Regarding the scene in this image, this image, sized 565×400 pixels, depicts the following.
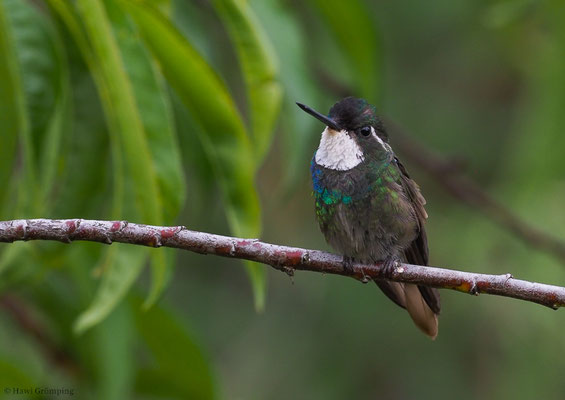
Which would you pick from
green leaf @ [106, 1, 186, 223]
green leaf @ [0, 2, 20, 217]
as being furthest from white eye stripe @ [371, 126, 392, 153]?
green leaf @ [0, 2, 20, 217]

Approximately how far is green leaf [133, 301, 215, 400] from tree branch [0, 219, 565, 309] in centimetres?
158

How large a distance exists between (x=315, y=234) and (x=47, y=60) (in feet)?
11.4

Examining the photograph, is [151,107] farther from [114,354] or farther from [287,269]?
[114,354]

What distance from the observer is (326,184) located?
313 centimetres

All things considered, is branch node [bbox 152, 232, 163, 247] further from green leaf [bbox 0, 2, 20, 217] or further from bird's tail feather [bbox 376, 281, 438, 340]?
bird's tail feather [bbox 376, 281, 438, 340]

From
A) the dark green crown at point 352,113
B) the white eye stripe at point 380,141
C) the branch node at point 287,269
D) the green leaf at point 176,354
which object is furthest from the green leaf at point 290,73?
the branch node at point 287,269

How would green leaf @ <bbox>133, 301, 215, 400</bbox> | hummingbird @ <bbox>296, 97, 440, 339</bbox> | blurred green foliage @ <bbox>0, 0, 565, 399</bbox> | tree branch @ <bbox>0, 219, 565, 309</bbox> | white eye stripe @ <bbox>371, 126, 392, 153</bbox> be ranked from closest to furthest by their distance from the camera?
tree branch @ <bbox>0, 219, 565, 309</bbox>, blurred green foliage @ <bbox>0, 0, 565, 399</bbox>, hummingbird @ <bbox>296, 97, 440, 339</bbox>, white eye stripe @ <bbox>371, 126, 392, 153</bbox>, green leaf @ <bbox>133, 301, 215, 400</bbox>

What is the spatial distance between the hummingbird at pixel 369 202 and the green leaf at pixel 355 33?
606mm

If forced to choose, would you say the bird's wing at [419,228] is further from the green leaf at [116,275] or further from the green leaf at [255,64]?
the green leaf at [116,275]

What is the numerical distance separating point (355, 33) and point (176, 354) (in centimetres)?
170

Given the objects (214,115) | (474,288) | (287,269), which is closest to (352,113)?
(214,115)

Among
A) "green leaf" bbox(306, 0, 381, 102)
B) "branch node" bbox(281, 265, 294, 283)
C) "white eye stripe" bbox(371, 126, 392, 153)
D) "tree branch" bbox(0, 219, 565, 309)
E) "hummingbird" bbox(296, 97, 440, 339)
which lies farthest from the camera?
"green leaf" bbox(306, 0, 381, 102)

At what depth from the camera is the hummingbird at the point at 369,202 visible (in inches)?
119

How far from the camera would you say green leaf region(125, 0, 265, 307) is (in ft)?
8.55
